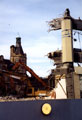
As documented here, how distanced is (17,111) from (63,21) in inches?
428

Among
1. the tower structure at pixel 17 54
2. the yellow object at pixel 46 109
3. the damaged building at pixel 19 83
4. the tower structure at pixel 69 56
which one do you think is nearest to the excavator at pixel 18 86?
the damaged building at pixel 19 83

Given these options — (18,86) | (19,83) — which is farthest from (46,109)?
(19,83)

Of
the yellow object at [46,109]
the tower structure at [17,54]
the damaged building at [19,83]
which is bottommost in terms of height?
the yellow object at [46,109]

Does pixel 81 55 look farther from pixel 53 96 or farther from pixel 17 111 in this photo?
pixel 17 111

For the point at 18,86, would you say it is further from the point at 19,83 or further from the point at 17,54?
the point at 17,54

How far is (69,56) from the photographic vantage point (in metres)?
18.2

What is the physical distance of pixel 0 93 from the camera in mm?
27969

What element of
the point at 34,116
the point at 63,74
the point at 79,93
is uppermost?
the point at 63,74

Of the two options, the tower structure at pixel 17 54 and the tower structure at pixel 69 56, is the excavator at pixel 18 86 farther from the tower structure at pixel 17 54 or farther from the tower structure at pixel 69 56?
the tower structure at pixel 17 54

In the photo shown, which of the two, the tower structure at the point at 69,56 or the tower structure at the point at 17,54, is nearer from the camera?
the tower structure at the point at 69,56

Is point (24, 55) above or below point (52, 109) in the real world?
above

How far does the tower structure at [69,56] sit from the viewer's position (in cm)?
1667

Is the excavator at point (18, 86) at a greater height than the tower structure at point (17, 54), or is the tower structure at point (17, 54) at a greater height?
the tower structure at point (17, 54)

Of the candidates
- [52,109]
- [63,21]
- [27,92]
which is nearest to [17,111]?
[52,109]
